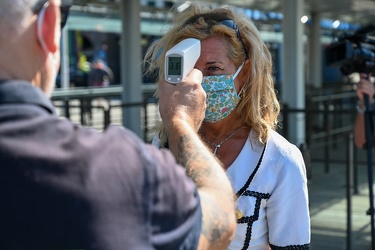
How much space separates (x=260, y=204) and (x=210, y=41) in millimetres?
688

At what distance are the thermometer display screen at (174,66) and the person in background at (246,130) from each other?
49 cm

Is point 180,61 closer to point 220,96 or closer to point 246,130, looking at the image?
point 220,96

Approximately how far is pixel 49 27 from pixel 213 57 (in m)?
1.23

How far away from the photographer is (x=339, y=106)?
14641 mm

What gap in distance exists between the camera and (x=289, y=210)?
2291 mm

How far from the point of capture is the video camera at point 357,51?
4.52m

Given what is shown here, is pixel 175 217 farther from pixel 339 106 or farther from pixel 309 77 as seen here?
pixel 309 77

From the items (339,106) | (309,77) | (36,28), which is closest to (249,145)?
(36,28)

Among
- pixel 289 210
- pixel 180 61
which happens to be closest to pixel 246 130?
pixel 289 210

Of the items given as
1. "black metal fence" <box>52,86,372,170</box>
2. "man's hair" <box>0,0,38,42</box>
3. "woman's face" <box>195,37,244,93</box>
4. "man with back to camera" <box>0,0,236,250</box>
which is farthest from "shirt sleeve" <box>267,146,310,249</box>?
"black metal fence" <box>52,86,372,170</box>

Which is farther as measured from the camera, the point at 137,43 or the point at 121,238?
the point at 137,43

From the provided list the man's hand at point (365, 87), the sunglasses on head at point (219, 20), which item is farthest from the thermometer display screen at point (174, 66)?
the man's hand at point (365, 87)

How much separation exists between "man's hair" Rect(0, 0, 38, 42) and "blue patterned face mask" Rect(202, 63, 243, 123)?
4.15 feet

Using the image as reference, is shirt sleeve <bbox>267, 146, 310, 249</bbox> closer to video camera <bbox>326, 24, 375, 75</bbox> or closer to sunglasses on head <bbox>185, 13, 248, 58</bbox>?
sunglasses on head <bbox>185, 13, 248, 58</bbox>
